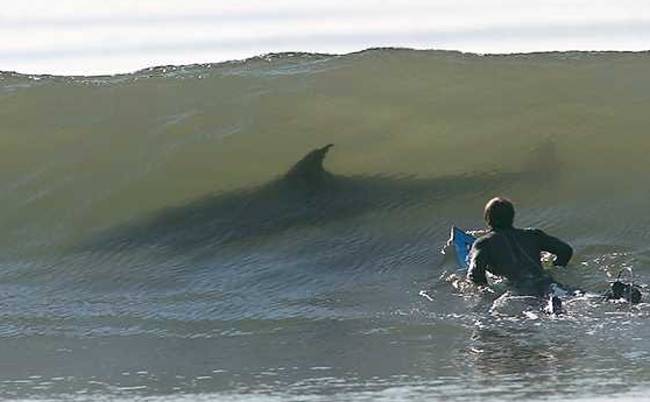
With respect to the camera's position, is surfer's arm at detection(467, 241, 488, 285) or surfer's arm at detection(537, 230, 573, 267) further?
surfer's arm at detection(537, 230, 573, 267)

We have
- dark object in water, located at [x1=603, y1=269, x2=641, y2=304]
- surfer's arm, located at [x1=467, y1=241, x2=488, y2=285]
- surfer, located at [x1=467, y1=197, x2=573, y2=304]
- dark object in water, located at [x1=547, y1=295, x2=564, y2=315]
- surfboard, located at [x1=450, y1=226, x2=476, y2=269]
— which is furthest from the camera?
surfboard, located at [x1=450, y1=226, x2=476, y2=269]

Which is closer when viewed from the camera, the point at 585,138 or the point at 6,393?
the point at 6,393

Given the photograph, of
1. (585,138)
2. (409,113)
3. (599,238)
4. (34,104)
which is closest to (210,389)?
(599,238)

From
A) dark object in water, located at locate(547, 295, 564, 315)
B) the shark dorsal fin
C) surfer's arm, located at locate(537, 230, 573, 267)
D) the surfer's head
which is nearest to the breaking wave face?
the shark dorsal fin

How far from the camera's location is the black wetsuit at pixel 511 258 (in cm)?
1193

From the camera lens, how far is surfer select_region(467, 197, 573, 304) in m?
11.9

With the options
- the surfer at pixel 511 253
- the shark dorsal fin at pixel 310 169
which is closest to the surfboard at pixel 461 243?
the surfer at pixel 511 253

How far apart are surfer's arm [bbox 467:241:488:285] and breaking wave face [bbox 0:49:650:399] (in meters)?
0.21

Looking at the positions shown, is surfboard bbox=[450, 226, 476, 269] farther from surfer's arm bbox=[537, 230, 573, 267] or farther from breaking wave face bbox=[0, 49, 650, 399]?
surfer's arm bbox=[537, 230, 573, 267]

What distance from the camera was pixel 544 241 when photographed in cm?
1230

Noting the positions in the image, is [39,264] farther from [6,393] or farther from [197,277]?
[6,393]

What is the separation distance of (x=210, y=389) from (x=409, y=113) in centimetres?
1028

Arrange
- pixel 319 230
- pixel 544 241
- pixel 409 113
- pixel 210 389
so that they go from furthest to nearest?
1. pixel 409 113
2. pixel 319 230
3. pixel 544 241
4. pixel 210 389

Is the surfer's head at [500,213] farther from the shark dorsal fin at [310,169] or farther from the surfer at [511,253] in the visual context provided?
the shark dorsal fin at [310,169]
